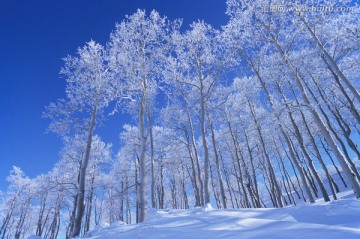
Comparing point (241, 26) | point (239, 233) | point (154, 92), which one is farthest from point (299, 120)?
point (239, 233)

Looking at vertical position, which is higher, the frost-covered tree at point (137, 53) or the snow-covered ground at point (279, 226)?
the frost-covered tree at point (137, 53)

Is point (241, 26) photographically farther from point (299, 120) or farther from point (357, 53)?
point (299, 120)

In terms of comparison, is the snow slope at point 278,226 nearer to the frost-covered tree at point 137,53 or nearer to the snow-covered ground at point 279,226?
the snow-covered ground at point 279,226

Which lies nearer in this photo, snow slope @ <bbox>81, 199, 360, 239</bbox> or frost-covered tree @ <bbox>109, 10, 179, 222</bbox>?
snow slope @ <bbox>81, 199, 360, 239</bbox>

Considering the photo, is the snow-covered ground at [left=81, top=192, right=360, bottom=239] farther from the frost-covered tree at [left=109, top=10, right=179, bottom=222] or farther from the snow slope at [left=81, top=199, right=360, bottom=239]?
the frost-covered tree at [left=109, top=10, right=179, bottom=222]

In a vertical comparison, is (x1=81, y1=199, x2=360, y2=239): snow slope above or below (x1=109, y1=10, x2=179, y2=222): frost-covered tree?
below

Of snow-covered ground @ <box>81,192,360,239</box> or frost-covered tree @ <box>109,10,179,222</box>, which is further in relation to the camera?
frost-covered tree @ <box>109,10,179,222</box>

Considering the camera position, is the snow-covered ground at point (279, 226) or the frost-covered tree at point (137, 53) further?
the frost-covered tree at point (137, 53)

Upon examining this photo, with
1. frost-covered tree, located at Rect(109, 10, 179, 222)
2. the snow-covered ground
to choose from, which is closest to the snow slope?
the snow-covered ground

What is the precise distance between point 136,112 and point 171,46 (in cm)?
581

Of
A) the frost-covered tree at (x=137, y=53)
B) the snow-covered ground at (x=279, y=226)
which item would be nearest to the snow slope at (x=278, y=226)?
the snow-covered ground at (x=279, y=226)

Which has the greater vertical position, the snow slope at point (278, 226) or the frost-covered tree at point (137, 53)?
the frost-covered tree at point (137, 53)

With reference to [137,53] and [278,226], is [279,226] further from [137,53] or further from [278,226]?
[137,53]

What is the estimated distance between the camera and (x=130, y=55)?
439 inches
